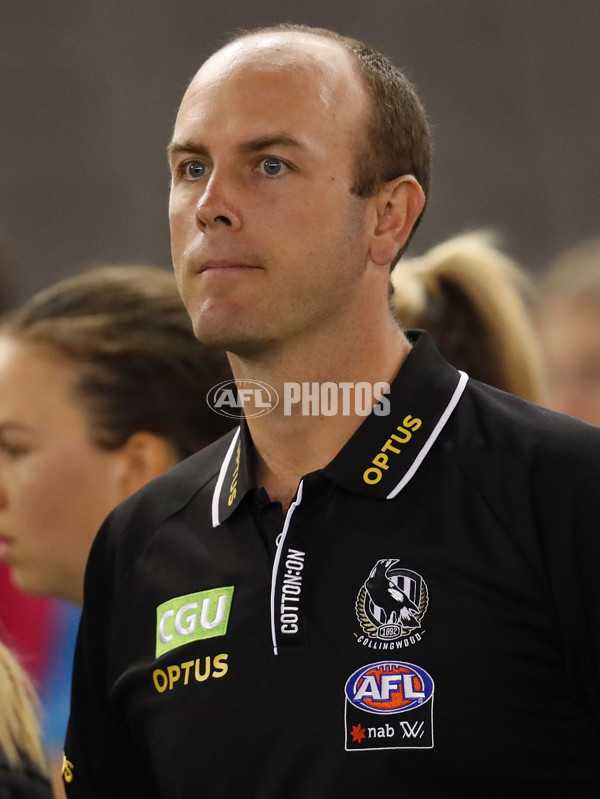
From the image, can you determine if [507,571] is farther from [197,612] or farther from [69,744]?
[69,744]

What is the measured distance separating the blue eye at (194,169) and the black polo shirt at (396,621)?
0.27 metres

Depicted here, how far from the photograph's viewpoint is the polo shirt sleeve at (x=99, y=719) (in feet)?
4.13

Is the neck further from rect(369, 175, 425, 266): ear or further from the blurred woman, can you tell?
the blurred woman

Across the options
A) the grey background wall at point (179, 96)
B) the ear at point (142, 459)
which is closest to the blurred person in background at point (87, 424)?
the ear at point (142, 459)

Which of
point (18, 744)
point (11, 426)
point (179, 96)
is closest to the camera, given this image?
point (18, 744)

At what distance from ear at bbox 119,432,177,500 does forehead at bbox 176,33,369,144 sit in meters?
0.75

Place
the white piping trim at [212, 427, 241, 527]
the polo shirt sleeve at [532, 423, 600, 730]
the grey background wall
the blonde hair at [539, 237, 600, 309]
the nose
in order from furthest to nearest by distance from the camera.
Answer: the grey background wall
the blonde hair at [539, 237, 600, 309]
the white piping trim at [212, 427, 241, 527]
the nose
the polo shirt sleeve at [532, 423, 600, 730]

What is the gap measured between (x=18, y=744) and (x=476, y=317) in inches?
36.9

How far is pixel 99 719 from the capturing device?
127 cm

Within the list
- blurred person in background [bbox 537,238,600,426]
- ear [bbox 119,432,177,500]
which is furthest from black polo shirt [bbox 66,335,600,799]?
blurred person in background [bbox 537,238,600,426]

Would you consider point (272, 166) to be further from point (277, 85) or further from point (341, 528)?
point (341, 528)

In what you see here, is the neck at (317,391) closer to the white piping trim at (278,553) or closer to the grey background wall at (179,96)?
the white piping trim at (278,553)

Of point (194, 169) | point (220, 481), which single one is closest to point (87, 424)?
point (220, 481)

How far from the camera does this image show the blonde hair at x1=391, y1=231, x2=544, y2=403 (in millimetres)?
1844
